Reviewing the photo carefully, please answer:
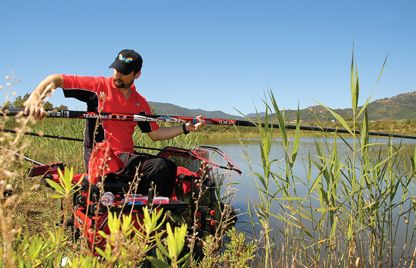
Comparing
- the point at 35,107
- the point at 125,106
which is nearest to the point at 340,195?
the point at 125,106

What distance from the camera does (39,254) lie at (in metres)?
1.38

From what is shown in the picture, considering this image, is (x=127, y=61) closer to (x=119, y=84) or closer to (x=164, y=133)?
(x=119, y=84)

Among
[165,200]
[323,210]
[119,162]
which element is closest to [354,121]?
[323,210]

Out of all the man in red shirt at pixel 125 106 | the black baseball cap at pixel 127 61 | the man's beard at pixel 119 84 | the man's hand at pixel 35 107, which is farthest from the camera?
the man's beard at pixel 119 84

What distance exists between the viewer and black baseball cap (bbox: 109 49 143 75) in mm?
3633

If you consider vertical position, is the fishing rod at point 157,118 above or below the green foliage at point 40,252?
above

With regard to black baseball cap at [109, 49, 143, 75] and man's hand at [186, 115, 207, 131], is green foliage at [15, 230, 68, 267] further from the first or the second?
man's hand at [186, 115, 207, 131]

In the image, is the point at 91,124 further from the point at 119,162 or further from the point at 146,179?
the point at 146,179

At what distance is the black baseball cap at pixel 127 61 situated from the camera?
3633mm

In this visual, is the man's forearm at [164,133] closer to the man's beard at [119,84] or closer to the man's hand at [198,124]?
→ the man's hand at [198,124]

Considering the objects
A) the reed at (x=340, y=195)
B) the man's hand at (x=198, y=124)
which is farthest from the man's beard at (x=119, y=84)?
the reed at (x=340, y=195)

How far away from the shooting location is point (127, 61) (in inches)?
143

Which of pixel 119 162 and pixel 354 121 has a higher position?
pixel 354 121

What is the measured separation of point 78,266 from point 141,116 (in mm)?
2408
